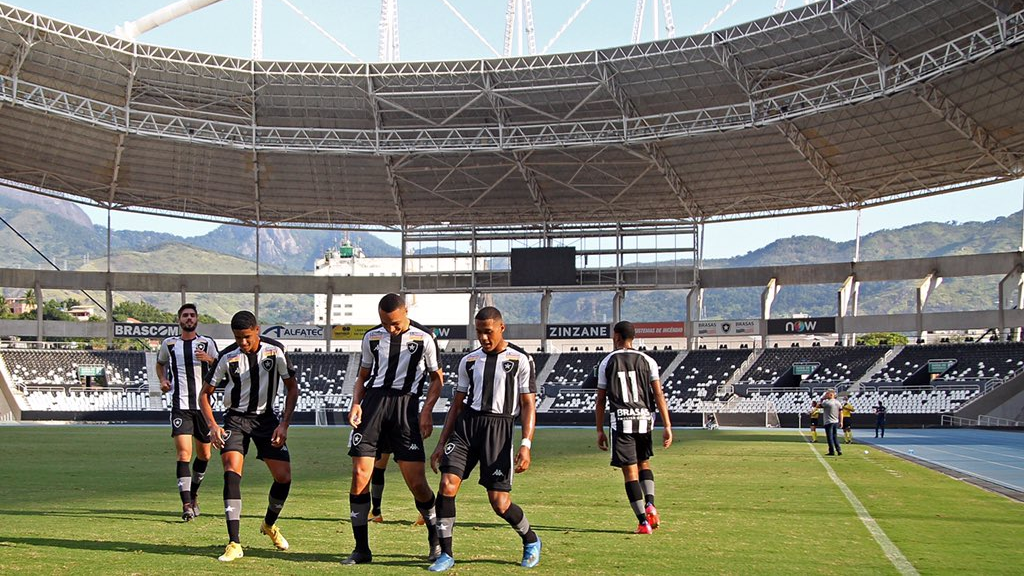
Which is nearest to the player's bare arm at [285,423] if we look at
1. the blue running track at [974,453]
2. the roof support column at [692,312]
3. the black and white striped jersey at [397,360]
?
the black and white striped jersey at [397,360]

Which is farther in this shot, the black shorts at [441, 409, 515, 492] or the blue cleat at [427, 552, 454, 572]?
the black shorts at [441, 409, 515, 492]

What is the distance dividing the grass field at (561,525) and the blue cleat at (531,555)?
0.32 feet

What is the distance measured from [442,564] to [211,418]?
301cm

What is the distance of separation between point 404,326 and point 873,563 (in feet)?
14.1

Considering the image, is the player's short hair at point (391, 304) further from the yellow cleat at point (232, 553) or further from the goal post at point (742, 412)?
the goal post at point (742, 412)

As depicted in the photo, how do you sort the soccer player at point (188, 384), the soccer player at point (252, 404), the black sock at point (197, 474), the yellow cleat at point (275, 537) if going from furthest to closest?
1. the soccer player at point (188, 384)
2. the black sock at point (197, 474)
3. the soccer player at point (252, 404)
4. the yellow cleat at point (275, 537)

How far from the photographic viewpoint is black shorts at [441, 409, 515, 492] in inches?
331

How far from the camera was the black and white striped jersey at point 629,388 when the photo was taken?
34.9 ft

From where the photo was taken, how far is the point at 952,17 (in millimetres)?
39031

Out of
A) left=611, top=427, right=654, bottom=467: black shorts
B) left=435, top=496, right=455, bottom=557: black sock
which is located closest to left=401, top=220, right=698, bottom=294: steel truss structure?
left=611, top=427, right=654, bottom=467: black shorts

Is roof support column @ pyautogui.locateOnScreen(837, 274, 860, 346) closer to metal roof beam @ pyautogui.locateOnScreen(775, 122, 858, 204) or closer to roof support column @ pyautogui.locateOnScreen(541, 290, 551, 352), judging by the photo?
metal roof beam @ pyautogui.locateOnScreen(775, 122, 858, 204)

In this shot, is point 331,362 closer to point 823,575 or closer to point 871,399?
point 871,399

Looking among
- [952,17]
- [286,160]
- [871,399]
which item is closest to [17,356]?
[286,160]

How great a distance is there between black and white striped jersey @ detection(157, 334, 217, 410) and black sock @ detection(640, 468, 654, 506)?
5.10m
